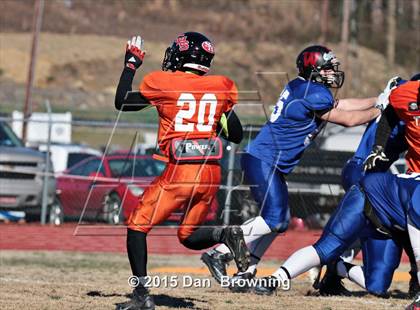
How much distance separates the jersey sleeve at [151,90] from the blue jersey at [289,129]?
1.66 meters

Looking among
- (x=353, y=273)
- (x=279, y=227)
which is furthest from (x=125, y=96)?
(x=353, y=273)

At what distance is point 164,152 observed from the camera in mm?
6914

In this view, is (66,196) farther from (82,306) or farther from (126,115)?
(126,115)

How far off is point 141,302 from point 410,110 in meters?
2.29

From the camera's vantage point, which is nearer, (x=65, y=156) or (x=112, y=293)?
(x=112, y=293)

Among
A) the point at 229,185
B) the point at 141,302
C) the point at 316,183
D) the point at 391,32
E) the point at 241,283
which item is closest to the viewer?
the point at 141,302

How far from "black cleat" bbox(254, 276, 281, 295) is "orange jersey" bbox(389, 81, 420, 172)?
1306mm

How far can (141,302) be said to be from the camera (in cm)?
666

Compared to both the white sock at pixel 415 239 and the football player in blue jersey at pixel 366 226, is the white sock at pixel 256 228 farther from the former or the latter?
the white sock at pixel 415 239

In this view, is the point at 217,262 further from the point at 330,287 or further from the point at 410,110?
the point at 410,110

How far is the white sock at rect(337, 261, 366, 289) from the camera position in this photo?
7883 mm

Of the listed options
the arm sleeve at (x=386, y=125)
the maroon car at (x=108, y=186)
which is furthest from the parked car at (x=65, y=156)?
the arm sleeve at (x=386, y=125)

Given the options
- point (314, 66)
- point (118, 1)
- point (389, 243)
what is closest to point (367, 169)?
point (389, 243)

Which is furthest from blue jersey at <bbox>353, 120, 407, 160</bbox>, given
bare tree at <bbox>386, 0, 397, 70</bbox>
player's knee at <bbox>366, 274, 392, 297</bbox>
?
bare tree at <bbox>386, 0, 397, 70</bbox>
